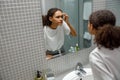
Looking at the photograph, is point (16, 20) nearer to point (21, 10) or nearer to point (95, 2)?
point (21, 10)

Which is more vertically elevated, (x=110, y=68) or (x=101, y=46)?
(x=101, y=46)

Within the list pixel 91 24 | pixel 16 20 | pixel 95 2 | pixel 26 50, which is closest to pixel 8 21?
pixel 16 20

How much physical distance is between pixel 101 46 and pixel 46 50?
17.2 inches

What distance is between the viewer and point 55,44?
1307 mm

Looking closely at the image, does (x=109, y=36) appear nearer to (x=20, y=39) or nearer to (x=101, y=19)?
(x=101, y=19)

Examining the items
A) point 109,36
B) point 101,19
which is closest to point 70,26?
point 101,19

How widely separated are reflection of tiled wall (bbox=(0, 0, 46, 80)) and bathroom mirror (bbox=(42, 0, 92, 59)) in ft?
0.82

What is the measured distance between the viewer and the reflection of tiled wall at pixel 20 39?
1.00 m

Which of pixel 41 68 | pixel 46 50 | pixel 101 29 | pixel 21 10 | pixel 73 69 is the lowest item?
pixel 73 69

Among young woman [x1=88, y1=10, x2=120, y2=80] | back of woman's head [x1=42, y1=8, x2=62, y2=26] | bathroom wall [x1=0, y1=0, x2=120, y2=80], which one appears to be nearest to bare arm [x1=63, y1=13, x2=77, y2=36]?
back of woman's head [x1=42, y1=8, x2=62, y2=26]

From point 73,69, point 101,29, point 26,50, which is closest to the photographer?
point 101,29

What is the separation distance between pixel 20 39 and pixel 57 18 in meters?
0.37

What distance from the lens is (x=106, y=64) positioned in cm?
97

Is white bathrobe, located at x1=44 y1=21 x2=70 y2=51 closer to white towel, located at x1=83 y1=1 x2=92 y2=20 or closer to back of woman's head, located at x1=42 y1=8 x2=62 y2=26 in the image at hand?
back of woman's head, located at x1=42 y1=8 x2=62 y2=26
